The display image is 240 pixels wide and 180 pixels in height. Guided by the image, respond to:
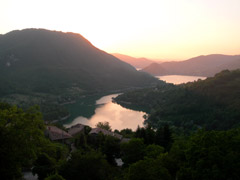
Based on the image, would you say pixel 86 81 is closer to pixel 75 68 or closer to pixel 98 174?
pixel 75 68

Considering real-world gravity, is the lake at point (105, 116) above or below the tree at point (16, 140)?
below

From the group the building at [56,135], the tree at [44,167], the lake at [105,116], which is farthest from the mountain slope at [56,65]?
the tree at [44,167]

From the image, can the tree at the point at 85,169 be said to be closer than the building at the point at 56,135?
Yes

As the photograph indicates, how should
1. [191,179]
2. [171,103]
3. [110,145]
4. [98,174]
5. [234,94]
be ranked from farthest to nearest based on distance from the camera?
[171,103], [234,94], [110,145], [98,174], [191,179]

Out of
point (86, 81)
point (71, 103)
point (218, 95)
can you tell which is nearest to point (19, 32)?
point (86, 81)

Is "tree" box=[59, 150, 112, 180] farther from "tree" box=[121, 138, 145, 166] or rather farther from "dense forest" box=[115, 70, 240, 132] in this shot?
"dense forest" box=[115, 70, 240, 132]

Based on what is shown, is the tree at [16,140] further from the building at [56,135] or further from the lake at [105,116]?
the lake at [105,116]

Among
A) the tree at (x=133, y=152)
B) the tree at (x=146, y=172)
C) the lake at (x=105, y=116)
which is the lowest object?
the lake at (x=105, y=116)

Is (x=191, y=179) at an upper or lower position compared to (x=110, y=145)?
upper

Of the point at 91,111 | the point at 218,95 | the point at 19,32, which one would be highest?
the point at 19,32
